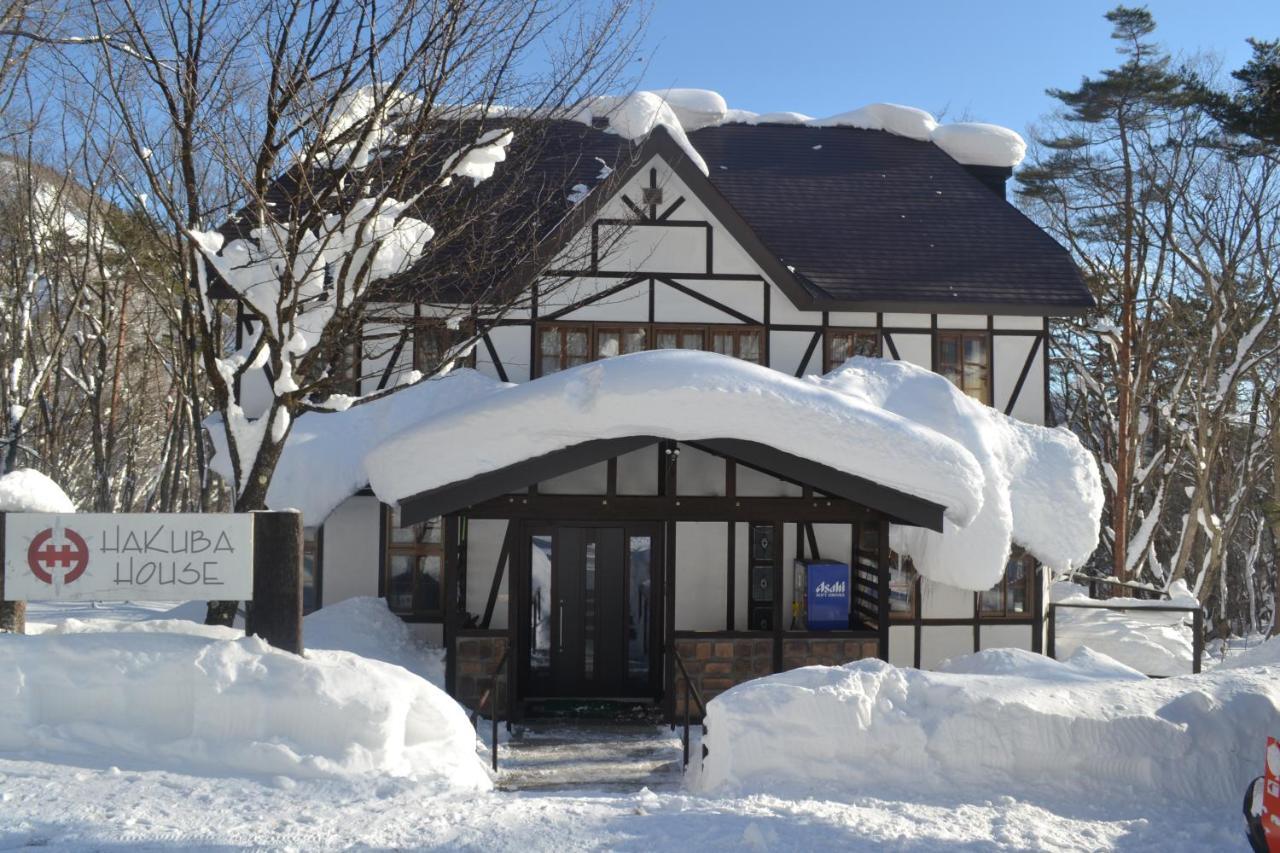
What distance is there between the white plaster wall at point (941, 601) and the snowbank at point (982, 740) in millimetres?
5789

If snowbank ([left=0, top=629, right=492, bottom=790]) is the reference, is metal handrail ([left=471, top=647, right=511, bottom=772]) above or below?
below

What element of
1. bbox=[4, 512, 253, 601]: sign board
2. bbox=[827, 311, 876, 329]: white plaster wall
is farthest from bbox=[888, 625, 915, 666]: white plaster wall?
bbox=[4, 512, 253, 601]: sign board

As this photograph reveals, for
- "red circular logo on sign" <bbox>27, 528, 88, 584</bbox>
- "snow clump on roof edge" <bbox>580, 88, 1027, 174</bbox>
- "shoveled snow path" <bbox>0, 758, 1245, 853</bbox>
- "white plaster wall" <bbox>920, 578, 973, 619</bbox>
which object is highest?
"snow clump on roof edge" <bbox>580, 88, 1027, 174</bbox>

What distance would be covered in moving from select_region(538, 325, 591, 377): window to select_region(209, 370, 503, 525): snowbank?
93 cm

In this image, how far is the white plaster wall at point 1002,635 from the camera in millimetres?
13547

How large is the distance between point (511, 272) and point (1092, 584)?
2293cm

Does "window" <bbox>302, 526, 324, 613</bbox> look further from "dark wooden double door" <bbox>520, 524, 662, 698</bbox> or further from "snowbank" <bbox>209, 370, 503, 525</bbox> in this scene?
"dark wooden double door" <bbox>520, 524, 662, 698</bbox>

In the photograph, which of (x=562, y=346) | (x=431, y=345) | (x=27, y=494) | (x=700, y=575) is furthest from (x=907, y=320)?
(x=27, y=494)

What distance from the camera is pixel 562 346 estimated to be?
1387 centimetres

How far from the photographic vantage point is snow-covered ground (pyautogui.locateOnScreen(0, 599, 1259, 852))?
18.0 ft

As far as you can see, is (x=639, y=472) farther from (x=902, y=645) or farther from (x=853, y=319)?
(x=902, y=645)

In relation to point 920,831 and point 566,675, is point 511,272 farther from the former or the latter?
point 920,831

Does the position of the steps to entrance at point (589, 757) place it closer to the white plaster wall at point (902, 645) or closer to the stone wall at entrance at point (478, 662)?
the stone wall at entrance at point (478, 662)

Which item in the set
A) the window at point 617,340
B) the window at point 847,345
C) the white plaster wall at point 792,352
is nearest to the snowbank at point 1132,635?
the window at point 847,345
